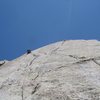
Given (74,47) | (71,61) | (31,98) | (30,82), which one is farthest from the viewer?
→ (74,47)

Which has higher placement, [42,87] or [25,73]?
[25,73]

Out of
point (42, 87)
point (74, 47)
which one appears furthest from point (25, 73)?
point (74, 47)

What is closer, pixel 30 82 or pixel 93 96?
pixel 93 96

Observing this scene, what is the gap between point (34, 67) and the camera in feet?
32.4

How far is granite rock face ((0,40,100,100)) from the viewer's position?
6871 mm

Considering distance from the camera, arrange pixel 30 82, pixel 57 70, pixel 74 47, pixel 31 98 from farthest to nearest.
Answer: pixel 74 47 < pixel 57 70 < pixel 30 82 < pixel 31 98

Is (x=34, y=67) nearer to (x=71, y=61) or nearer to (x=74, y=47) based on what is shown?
(x=71, y=61)

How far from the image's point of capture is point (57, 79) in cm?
802

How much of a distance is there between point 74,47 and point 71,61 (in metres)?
3.05

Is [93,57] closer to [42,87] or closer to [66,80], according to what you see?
[66,80]

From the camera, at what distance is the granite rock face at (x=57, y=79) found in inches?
271

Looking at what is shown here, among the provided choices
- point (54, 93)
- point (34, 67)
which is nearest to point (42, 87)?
point (54, 93)

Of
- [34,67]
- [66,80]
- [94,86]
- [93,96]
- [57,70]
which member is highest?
[34,67]

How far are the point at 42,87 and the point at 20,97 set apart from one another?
2.80 feet
